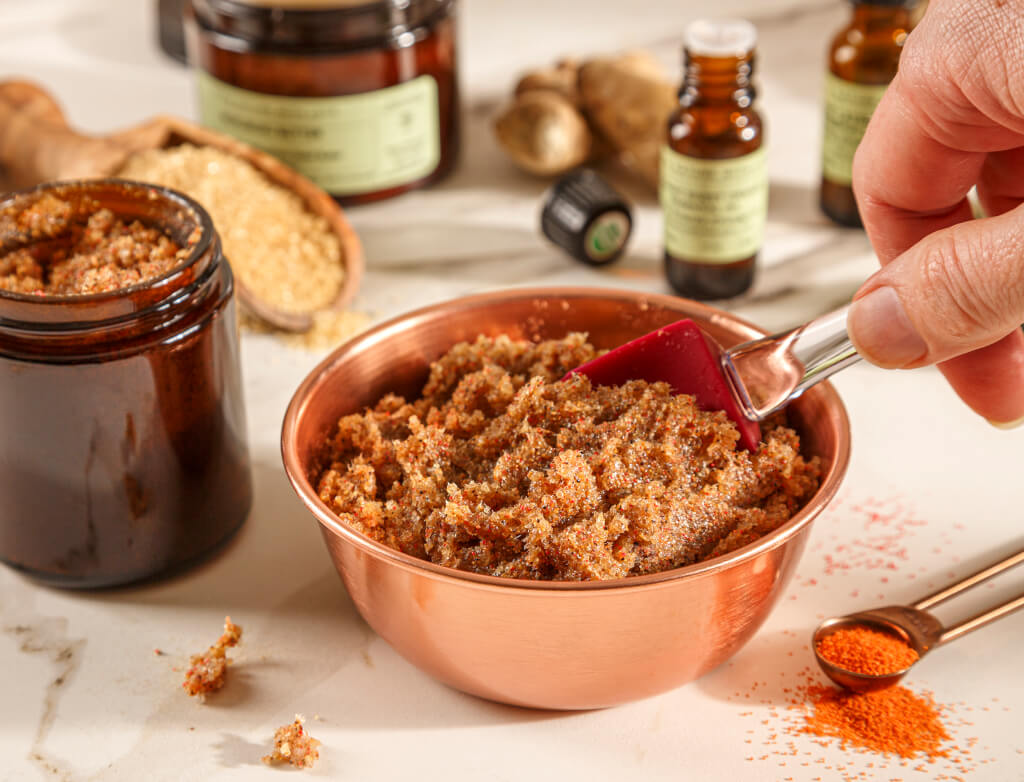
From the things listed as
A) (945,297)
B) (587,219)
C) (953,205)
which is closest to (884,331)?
(945,297)

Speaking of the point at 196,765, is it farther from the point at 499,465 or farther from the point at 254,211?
Result: the point at 254,211

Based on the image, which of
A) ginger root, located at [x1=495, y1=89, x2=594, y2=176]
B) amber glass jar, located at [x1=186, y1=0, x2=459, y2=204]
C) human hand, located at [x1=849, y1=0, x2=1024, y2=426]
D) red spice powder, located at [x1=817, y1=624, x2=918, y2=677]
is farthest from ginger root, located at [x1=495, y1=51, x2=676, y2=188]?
red spice powder, located at [x1=817, y1=624, x2=918, y2=677]

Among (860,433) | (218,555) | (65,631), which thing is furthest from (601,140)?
(65,631)

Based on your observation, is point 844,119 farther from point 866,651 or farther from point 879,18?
point 866,651

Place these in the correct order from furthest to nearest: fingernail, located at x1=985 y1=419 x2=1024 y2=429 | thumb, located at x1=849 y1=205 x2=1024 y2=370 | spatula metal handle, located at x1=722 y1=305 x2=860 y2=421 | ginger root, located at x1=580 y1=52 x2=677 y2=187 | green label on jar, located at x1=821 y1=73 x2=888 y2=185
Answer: ginger root, located at x1=580 y1=52 x2=677 y2=187 < green label on jar, located at x1=821 y1=73 x2=888 y2=185 < fingernail, located at x1=985 y1=419 x2=1024 y2=429 < spatula metal handle, located at x1=722 y1=305 x2=860 y2=421 < thumb, located at x1=849 y1=205 x2=1024 y2=370

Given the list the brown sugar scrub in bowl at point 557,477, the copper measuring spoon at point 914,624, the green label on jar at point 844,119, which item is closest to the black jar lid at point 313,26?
the green label on jar at point 844,119

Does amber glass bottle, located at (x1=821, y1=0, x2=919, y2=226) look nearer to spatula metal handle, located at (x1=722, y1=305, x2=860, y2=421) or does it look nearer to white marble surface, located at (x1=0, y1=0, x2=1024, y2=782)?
white marble surface, located at (x1=0, y1=0, x2=1024, y2=782)

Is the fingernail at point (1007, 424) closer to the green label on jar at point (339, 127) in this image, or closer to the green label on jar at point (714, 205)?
the green label on jar at point (714, 205)
